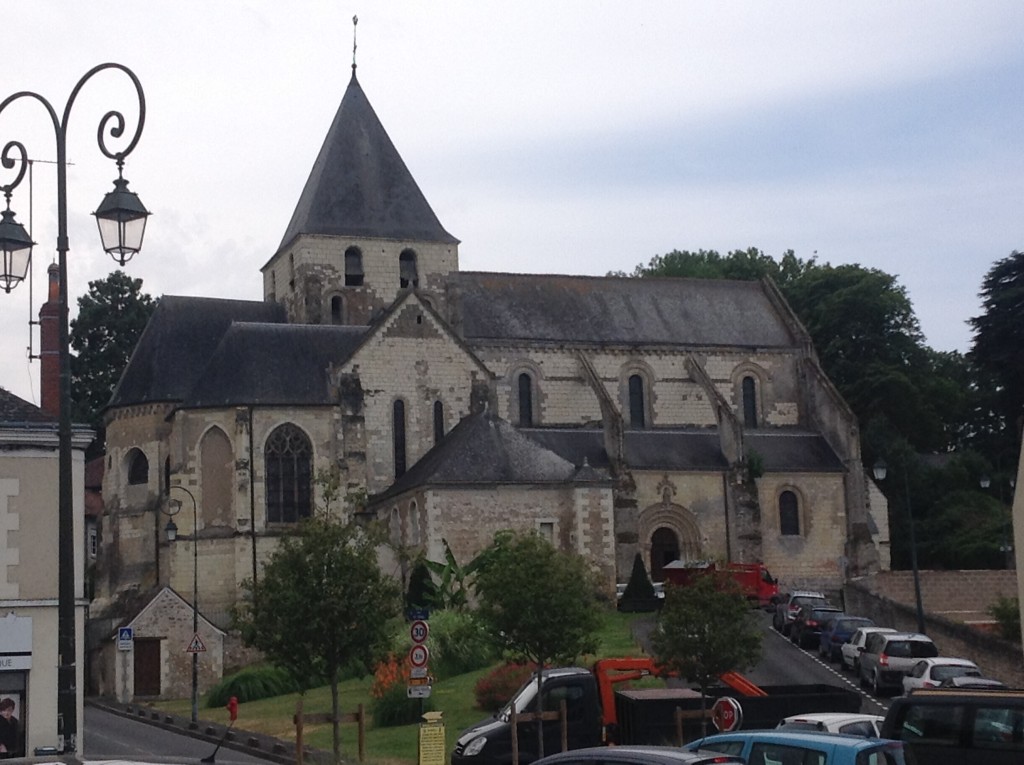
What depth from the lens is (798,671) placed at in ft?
117

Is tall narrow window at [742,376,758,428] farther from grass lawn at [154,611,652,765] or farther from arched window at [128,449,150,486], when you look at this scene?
arched window at [128,449,150,486]

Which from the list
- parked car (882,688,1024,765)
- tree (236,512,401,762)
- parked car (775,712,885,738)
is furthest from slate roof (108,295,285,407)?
parked car (882,688,1024,765)

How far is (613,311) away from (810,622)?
2206cm

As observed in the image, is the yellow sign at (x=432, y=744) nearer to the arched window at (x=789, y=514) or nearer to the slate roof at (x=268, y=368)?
the slate roof at (x=268, y=368)

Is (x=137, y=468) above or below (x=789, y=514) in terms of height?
above

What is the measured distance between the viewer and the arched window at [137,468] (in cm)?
5278

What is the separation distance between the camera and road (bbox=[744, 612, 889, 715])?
106 feet

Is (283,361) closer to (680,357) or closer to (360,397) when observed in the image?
(360,397)

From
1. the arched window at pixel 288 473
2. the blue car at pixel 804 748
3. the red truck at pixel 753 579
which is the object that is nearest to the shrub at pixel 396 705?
the red truck at pixel 753 579

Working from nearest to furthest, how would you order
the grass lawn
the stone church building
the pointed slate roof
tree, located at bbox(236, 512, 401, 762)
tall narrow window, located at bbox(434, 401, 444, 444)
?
tree, located at bbox(236, 512, 401, 762) < the grass lawn < the stone church building < tall narrow window, located at bbox(434, 401, 444, 444) < the pointed slate roof

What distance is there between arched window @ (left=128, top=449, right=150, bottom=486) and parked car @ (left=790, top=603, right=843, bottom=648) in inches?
908

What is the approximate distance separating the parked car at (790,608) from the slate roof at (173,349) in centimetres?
2120

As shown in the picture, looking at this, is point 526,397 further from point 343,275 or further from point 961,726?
point 961,726

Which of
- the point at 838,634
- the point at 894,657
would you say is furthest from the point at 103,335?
the point at 894,657
